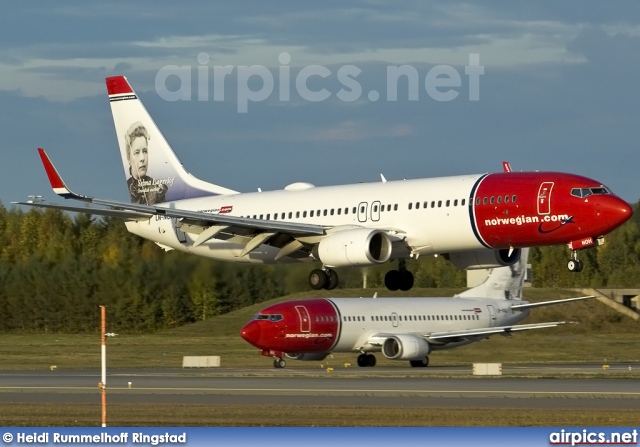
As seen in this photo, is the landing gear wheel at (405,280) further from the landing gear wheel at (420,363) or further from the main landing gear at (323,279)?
the landing gear wheel at (420,363)

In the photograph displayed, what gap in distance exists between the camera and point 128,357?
105812 millimetres

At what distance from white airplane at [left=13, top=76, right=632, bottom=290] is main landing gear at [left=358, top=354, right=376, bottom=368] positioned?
2631 centimetres

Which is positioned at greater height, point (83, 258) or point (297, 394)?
point (83, 258)

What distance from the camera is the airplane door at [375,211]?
61.2 m

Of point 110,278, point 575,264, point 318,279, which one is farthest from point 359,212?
point 110,278

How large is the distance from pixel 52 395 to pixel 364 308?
3455cm

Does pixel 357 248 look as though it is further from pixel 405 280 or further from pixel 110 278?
pixel 110 278

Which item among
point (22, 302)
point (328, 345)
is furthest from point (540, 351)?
point (22, 302)

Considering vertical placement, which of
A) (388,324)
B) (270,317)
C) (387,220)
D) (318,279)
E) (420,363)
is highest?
(387,220)

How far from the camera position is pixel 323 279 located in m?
61.4

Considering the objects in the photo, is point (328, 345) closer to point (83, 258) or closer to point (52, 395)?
point (83, 258)

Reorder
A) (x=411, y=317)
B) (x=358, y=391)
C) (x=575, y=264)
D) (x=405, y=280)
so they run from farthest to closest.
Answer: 1. (x=411, y=317)
2. (x=358, y=391)
3. (x=405, y=280)
4. (x=575, y=264)

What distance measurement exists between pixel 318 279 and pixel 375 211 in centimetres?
353

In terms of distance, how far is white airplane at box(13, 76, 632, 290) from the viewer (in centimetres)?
5753
